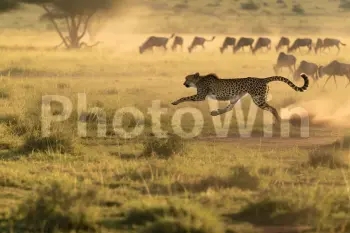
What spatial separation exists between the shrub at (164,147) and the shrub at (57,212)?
3.35 m

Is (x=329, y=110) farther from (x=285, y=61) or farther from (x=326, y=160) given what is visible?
(x=285, y=61)

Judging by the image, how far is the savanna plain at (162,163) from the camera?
695 cm

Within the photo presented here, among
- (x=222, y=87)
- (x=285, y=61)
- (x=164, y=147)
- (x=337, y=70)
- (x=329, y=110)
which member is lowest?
(x=164, y=147)

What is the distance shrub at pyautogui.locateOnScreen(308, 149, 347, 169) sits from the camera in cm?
988

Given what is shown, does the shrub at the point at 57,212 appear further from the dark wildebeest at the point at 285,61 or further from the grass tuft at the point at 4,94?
the dark wildebeest at the point at 285,61

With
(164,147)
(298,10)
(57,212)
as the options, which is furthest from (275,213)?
(298,10)

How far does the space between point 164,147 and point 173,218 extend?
4.16 metres

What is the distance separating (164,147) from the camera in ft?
35.1

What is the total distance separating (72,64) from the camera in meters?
27.0

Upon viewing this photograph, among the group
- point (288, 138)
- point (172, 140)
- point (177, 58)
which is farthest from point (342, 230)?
point (177, 58)

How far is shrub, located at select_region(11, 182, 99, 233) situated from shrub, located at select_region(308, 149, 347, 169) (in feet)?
11.6

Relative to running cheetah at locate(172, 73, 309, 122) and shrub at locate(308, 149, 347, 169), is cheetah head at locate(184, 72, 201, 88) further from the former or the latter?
shrub at locate(308, 149, 347, 169)

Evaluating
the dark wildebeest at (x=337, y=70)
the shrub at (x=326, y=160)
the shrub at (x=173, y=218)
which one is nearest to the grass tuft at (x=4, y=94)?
the dark wildebeest at (x=337, y=70)

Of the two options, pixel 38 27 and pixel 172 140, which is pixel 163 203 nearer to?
pixel 172 140
